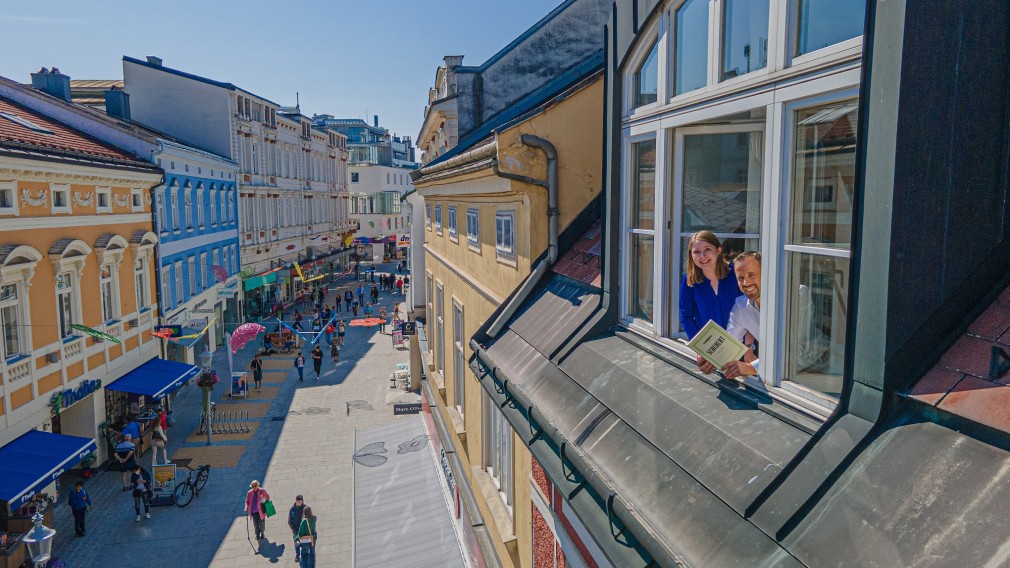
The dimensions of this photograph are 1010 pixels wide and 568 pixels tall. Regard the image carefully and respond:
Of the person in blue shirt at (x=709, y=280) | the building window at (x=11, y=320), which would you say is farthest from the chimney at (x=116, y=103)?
the person in blue shirt at (x=709, y=280)

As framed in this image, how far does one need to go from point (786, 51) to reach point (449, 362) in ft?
31.9

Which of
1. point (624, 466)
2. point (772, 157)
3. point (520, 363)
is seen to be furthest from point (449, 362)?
point (772, 157)

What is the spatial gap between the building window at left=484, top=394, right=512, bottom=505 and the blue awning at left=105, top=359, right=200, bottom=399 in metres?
14.0

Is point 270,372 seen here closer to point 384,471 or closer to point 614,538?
point 384,471

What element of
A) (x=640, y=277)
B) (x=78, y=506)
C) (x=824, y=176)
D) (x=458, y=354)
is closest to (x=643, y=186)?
(x=640, y=277)

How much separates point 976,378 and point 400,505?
12626mm

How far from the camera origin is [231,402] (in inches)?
977

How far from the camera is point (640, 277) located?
4.39 m

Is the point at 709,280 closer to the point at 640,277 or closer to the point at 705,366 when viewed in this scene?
the point at 705,366

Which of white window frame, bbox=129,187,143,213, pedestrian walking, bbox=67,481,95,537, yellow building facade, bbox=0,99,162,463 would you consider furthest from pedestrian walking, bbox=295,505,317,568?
white window frame, bbox=129,187,143,213

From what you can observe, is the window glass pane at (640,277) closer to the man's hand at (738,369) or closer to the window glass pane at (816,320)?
the man's hand at (738,369)

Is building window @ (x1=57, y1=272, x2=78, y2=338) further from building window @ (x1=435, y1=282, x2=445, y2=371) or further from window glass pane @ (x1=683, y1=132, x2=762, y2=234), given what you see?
window glass pane @ (x1=683, y1=132, x2=762, y2=234)

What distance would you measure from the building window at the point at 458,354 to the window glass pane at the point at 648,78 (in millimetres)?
6180

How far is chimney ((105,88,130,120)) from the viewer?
2928cm
